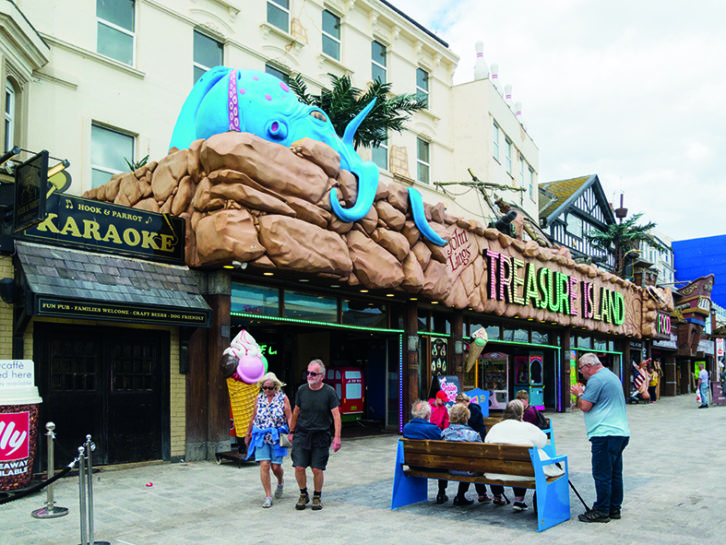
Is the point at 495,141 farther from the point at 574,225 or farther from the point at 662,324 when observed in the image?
the point at 574,225

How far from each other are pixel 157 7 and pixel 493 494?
44.8 feet

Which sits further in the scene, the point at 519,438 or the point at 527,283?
the point at 527,283

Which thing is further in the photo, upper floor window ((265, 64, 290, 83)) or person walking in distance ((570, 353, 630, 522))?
upper floor window ((265, 64, 290, 83))

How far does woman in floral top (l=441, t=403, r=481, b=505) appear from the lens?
26.6 feet

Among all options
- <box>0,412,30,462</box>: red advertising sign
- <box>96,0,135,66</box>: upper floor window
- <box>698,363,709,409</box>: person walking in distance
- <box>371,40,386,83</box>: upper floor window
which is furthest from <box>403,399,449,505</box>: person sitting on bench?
<box>698,363,709,409</box>: person walking in distance

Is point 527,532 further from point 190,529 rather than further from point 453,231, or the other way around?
point 453,231

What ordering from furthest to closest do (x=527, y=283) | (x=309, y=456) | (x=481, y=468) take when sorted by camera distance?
(x=527, y=283) → (x=309, y=456) → (x=481, y=468)

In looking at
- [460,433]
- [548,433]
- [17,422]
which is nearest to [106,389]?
[17,422]

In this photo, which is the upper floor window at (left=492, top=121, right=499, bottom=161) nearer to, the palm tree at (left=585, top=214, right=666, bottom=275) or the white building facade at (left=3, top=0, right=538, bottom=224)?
the white building facade at (left=3, top=0, right=538, bottom=224)

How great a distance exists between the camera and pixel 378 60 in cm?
2312

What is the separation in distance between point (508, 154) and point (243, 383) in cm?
2139

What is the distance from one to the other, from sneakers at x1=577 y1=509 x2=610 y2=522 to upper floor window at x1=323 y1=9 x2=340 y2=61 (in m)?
16.8

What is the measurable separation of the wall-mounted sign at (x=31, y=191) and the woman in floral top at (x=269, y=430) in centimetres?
362

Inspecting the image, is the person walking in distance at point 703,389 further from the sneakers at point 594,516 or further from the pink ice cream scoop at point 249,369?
the sneakers at point 594,516
